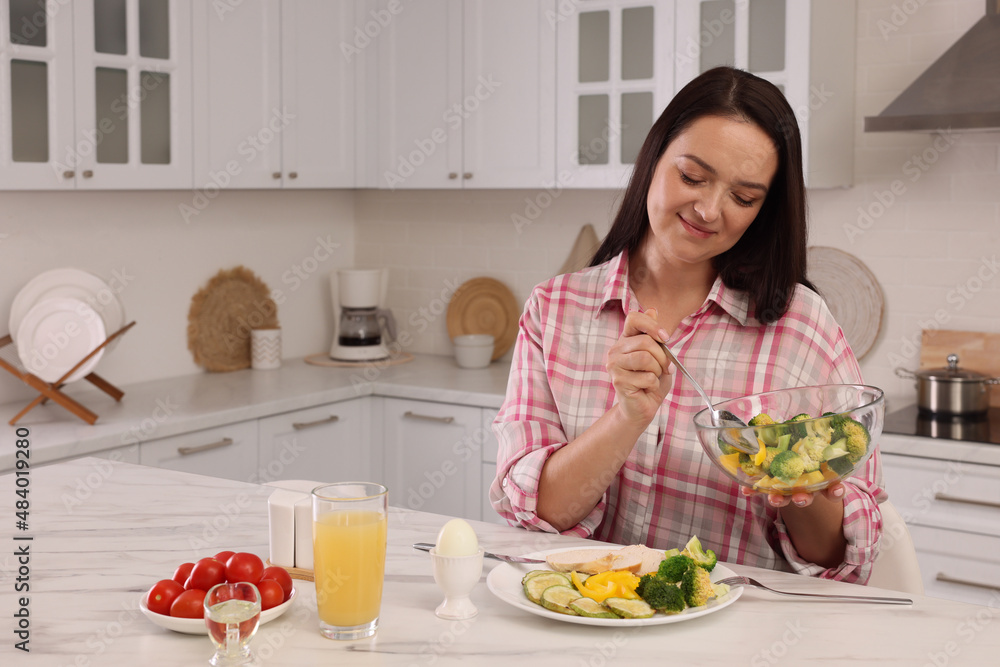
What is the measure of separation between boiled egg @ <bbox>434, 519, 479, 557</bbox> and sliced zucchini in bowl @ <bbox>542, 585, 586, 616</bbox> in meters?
0.10

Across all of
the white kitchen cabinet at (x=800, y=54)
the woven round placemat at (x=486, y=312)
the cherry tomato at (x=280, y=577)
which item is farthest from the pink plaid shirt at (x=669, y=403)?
the woven round placemat at (x=486, y=312)

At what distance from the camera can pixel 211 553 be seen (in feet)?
4.61

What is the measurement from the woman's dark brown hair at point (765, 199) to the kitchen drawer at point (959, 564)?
1.26 m

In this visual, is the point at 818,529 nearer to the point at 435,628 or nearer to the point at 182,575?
the point at 435,628

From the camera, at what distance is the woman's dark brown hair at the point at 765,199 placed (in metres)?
1.56

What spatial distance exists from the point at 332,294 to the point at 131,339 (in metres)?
0.88

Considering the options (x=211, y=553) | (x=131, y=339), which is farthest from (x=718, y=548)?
(x=131, y=339)

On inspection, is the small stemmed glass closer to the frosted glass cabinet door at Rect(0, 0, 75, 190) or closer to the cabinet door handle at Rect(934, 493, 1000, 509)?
the frosted glass cabinet door at Rect(0, 0, 75, 190)

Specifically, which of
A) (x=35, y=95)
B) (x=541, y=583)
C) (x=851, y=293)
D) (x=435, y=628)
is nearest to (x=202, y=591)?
(x=435, y=628)

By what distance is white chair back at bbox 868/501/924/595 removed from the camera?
1.53m

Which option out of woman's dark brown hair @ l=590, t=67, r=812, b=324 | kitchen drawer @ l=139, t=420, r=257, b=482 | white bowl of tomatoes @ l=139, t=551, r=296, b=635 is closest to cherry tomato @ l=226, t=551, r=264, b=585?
white bowl of tomatoes @ l=139, t=551, r=296, b=635

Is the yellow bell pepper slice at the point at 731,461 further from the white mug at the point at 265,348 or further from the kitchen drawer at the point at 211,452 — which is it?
the white mug at the point at 265,348

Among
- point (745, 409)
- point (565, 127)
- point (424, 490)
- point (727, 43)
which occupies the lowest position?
point (424, 490)

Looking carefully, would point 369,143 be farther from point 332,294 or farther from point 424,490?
point 424,490
